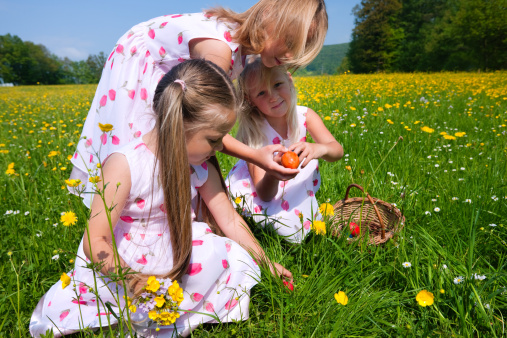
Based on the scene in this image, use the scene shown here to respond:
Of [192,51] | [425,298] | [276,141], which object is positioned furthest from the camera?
[276,141]

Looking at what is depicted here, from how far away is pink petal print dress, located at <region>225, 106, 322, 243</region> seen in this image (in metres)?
1.87

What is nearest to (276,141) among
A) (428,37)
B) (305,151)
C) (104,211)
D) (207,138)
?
A: (305,151)

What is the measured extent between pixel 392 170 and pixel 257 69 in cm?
123

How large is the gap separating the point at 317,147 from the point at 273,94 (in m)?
0.39

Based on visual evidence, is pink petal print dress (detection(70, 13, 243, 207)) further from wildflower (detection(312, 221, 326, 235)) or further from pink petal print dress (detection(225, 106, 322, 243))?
wildflower (detection(312, 221, 326, 235))

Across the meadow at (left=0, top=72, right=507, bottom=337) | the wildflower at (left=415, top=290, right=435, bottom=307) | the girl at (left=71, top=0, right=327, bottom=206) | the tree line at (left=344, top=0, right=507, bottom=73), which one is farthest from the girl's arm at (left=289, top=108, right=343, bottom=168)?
the tree line at (left=344, top=0, right=507, bottom=73)

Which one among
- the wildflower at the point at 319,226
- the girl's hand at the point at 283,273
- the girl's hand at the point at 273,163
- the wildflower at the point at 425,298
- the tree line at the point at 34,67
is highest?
the tree line at the point at 34,67

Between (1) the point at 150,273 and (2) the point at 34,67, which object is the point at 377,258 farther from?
(2) the point at 34,67

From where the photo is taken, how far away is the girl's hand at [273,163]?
4.96ft

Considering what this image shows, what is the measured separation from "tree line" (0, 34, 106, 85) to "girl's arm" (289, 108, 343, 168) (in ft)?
164

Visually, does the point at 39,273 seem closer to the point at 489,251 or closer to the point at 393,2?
the point at 489,251

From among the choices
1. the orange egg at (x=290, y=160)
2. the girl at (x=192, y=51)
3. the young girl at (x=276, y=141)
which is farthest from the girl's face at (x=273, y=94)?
the orange egg at (x=290, y=160)

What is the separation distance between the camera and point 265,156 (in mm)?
1583

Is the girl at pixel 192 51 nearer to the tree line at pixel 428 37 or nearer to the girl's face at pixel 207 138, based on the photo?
the girl's face at pixel 207 138
